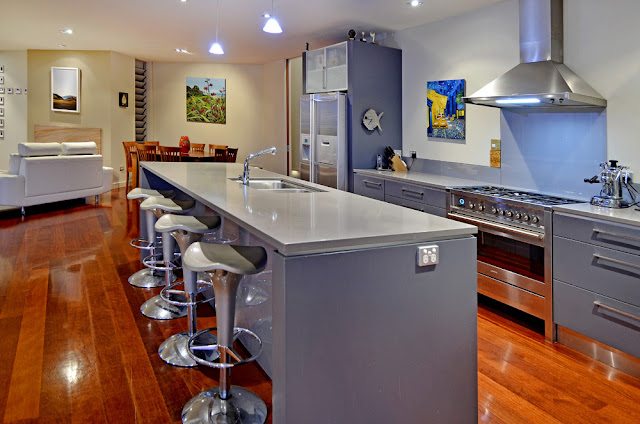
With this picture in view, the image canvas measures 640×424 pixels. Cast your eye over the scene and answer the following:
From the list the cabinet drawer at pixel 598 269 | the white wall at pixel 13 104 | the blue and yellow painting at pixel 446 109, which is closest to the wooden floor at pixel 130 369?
the cabinet drawer at pixel 598 269

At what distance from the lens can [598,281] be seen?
2.98m

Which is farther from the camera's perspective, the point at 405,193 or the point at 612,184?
the point at 405,193

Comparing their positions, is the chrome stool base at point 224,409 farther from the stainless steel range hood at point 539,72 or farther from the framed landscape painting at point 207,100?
the framed landscape painting at point 207,100

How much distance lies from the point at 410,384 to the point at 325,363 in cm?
42

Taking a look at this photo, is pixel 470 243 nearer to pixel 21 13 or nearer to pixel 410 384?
pixel 410 384

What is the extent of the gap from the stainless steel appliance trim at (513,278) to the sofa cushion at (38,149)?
6.69m

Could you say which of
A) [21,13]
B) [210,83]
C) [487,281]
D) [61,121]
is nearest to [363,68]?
[487,281]

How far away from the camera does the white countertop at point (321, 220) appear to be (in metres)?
1.84

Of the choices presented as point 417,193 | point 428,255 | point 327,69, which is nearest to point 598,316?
point 428,255

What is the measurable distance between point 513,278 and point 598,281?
28.0 inches

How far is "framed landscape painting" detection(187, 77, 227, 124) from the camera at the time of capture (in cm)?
1105

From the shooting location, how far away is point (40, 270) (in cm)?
471

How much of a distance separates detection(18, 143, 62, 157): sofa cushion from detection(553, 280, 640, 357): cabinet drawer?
7.29 m

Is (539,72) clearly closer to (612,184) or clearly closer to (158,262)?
(612,184)
